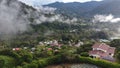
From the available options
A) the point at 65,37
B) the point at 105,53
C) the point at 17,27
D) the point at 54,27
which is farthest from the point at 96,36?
the point at 105,53

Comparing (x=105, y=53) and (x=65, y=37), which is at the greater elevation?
(x=105, y=53)

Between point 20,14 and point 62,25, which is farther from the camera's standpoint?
point 20,14

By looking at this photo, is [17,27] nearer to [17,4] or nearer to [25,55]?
[17,4]

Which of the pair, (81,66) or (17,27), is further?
(17,27)

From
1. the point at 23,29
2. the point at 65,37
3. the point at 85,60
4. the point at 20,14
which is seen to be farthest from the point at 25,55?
the point at 20,14

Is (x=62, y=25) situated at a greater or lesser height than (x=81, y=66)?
lesser

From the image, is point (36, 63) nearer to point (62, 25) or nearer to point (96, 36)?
point (96, 36)

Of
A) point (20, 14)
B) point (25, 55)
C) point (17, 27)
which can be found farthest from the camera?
point (20, 14)

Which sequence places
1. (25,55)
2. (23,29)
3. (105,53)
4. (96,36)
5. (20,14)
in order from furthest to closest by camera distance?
1. (20,14)
2. (23,29)
3. (96,36)
4. (105,53)
5. (25,55)

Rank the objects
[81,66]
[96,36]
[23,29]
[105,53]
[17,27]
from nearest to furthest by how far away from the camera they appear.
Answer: [81,66] → [105,53] → [96,36] → [23,29] → [17,27]
